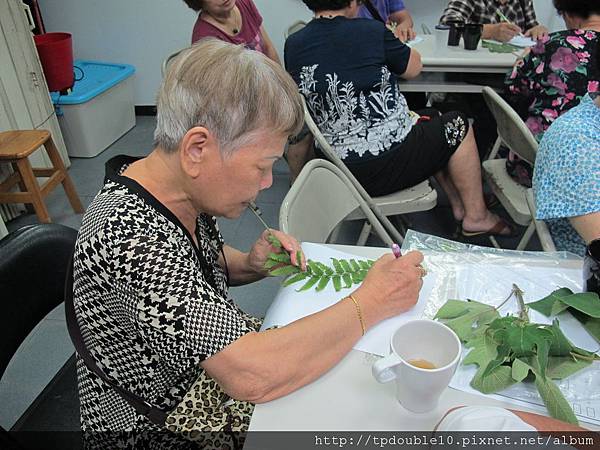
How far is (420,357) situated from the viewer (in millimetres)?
746

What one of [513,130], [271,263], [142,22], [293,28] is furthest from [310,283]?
[142,22]

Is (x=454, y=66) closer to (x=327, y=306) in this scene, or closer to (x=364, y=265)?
(x=364, y=265)

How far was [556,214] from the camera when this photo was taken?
3.80ft

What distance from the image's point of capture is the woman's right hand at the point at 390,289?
2.84ft

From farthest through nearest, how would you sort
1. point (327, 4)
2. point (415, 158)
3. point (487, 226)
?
point (487, 226), point (415, 158), point (327, 4)

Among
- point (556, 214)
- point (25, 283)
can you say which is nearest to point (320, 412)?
point (25, 283)

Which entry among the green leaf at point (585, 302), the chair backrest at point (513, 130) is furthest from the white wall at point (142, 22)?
the green leaf at point (585, 302)

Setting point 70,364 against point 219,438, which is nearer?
point 219,438

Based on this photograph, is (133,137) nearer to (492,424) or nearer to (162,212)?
(162,212)

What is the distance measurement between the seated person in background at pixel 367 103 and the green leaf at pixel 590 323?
1120 mm

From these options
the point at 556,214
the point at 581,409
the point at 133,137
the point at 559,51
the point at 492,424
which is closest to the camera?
the point at 492,424

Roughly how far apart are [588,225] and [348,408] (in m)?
0.77

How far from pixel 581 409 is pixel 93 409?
2.84 ft

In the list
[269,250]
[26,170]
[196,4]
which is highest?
[196,4]
